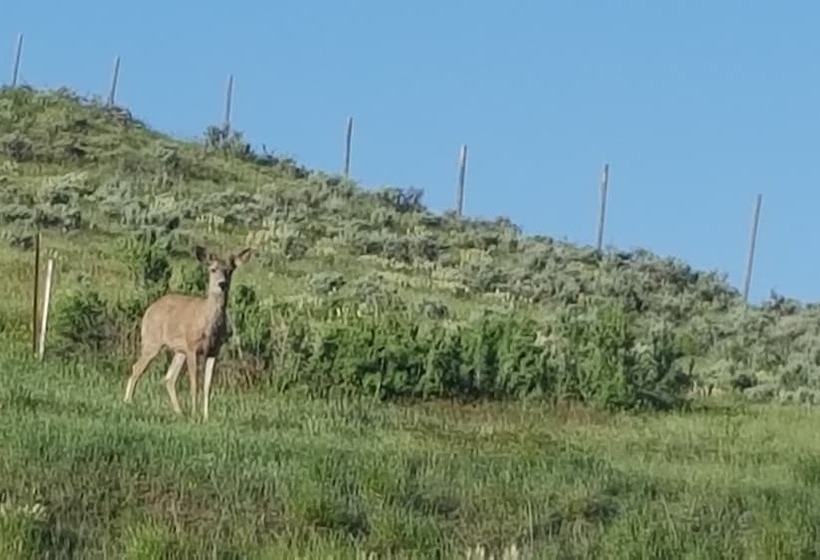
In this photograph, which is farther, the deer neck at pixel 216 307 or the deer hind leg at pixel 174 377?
the deer neck at pixel 216 307

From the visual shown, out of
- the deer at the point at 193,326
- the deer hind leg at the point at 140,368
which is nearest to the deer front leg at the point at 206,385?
the deer at the point at 193,326

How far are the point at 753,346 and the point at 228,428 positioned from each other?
71.5 feet

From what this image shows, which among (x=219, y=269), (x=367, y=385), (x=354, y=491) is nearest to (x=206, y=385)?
(x=219, y=269)

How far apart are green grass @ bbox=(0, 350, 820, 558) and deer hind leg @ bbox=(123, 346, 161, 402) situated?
56cm

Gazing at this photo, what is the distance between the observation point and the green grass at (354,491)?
12.9m

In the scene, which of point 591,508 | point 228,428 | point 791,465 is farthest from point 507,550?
point 791,465

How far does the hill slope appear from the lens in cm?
2575

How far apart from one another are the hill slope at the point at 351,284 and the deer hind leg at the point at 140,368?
320 cm

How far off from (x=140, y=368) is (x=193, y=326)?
30.4 inches

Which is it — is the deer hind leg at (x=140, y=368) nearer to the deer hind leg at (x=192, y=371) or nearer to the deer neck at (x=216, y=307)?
the deer hind leg at (x=192, y=371)

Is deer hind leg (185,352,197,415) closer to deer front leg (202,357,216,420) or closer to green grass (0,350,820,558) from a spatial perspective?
deer front leg (202,357,216,420)

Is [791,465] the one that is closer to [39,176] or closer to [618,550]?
[618,550]

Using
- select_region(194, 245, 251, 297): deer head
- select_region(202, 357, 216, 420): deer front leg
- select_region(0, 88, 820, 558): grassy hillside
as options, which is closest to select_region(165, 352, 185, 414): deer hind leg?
select_region(0, 88, 820, 558): grassy hillside

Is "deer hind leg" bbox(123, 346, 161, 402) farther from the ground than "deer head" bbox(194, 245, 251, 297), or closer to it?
closer to it
